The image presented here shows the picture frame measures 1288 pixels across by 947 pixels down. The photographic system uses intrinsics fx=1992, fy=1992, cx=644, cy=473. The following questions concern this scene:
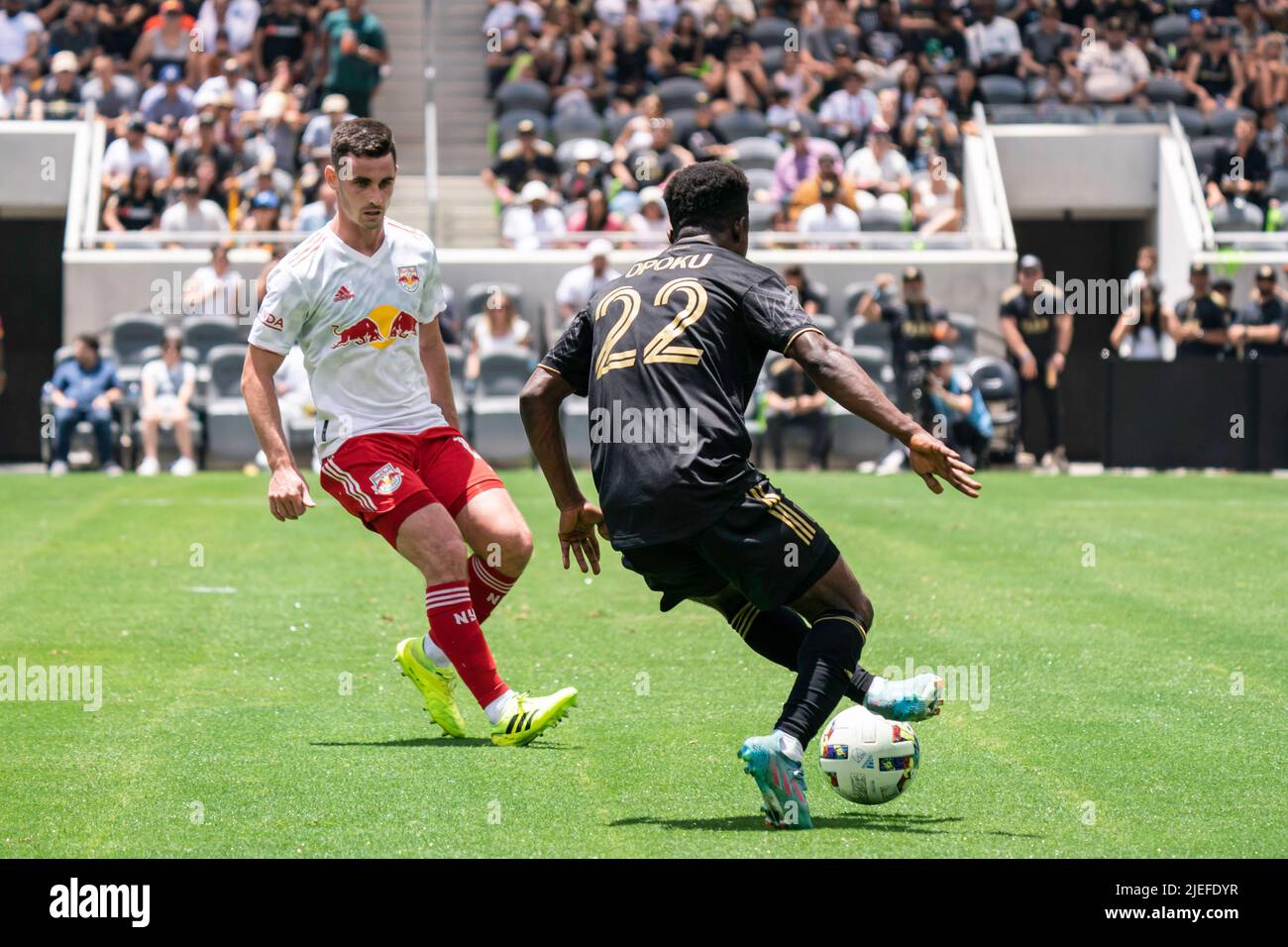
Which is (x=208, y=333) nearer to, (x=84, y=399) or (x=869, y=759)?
(x=84, y=399)

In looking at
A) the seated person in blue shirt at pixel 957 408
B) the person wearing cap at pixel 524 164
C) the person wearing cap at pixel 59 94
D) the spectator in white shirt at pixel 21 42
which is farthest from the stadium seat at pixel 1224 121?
the spectator in white shirt at pixel 21 42

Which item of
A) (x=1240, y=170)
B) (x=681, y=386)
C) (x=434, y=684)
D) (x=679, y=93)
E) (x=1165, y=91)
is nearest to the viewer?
(x=681, y=386)

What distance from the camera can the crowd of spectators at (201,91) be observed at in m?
24.8

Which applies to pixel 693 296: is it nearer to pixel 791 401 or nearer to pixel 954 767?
pixel 954 767

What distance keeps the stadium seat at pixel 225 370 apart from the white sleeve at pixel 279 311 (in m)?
15.2

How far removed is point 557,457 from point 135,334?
17.6 metres

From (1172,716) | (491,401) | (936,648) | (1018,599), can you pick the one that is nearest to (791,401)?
(491,401)

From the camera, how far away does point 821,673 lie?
6.39 meters

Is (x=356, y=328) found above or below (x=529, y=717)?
above

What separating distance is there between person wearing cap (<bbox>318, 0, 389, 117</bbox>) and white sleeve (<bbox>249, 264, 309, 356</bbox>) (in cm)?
1894

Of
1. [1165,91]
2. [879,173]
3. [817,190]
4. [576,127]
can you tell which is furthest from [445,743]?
[1165,91]

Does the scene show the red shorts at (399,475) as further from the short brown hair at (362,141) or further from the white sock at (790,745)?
the white sock at (790,745)

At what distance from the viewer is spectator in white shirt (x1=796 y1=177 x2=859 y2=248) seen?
2472 cm

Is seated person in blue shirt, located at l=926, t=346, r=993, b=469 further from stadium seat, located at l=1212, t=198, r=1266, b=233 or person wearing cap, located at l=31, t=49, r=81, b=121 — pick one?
person wearing cap, located at l=31, t=49, r=81, b=121
